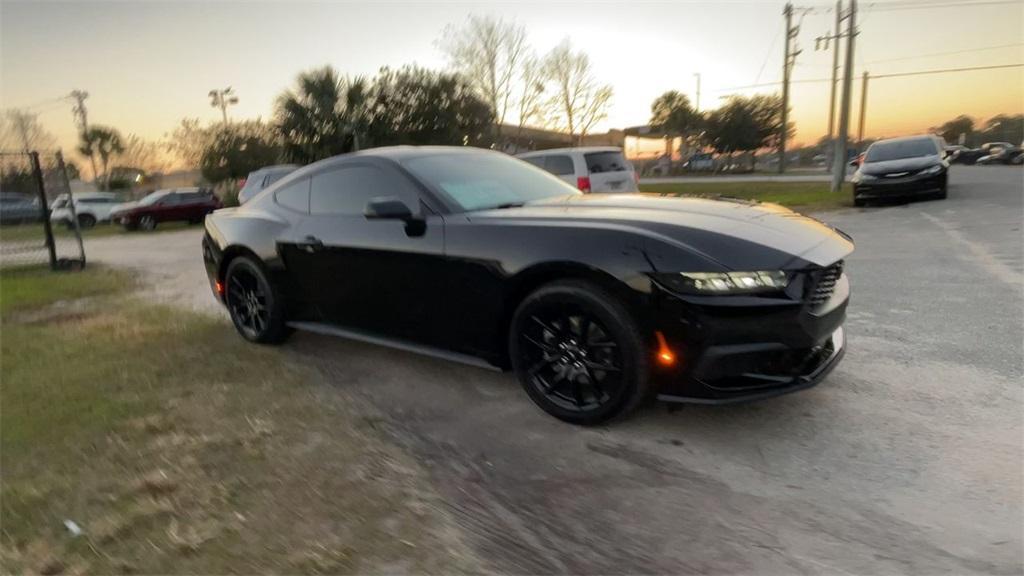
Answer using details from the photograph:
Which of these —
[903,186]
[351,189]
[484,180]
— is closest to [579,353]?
[484,180]

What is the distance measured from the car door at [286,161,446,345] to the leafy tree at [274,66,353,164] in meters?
26.9

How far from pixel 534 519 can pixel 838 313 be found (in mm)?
1833

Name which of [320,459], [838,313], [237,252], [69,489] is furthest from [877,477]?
[237,252]

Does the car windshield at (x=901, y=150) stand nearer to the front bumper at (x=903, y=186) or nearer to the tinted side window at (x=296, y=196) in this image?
the front bumper at (x=903, y=186)

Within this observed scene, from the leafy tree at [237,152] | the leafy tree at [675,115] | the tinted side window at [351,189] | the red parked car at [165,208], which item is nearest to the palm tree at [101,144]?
the leafy tree at [237,152]

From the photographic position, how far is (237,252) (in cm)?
493

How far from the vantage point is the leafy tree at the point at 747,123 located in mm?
51344

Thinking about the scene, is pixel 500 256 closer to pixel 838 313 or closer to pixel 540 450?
pixel 540 450

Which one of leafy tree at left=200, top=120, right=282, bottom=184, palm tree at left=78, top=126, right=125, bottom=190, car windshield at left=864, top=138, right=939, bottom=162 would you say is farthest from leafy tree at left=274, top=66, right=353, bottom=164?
palm tree at left=78, top=126, right=125, bottom=190

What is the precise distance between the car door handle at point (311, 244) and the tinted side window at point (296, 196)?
26 cm

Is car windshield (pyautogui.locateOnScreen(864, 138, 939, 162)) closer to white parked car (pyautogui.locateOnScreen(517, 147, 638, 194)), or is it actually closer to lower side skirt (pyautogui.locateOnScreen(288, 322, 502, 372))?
white parked car (pyautogui.locateOnScreen(517, 147, 638, 194))

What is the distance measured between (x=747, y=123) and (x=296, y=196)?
52.6 m

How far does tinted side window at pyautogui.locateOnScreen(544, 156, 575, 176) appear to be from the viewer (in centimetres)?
1149

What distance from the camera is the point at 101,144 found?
53531mm
